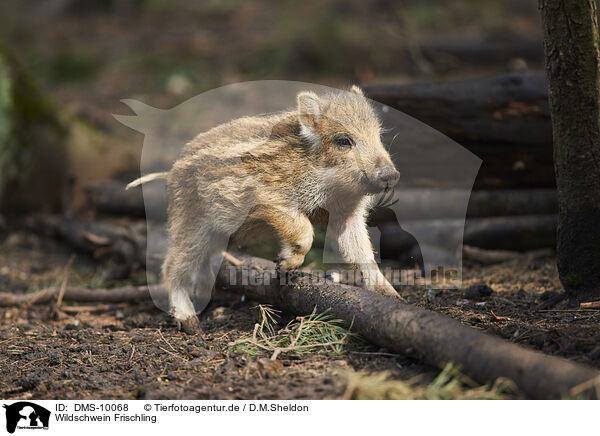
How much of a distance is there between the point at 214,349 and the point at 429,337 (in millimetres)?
1610

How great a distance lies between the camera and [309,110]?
4.59 metres

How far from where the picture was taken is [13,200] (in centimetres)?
883

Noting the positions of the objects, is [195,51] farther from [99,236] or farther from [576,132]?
[576,132]

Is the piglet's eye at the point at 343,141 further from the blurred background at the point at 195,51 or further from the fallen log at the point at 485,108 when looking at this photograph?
the blurred background at the point at 195,51

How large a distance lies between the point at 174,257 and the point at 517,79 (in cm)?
387

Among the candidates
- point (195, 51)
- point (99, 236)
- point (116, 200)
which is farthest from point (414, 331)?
point (195, 51)

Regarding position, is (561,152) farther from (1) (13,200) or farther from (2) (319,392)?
(1) (13,200)

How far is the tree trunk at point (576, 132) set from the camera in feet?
13.2

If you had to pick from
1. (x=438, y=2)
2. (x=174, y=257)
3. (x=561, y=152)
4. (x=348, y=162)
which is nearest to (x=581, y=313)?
(x=561, y=152)

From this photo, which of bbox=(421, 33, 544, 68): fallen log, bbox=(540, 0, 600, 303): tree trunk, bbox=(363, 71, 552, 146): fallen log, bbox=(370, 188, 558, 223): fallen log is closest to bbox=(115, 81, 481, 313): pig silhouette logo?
bbox=(370, 188, 558, 223): fallen log

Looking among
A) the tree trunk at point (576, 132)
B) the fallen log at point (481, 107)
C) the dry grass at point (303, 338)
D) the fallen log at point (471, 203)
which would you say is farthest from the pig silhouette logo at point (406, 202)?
the tree trunk at point (576, 132)

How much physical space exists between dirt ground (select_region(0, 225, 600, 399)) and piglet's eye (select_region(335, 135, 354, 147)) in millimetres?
1379
